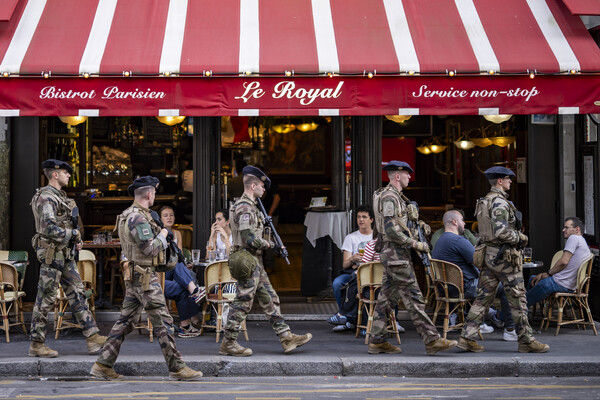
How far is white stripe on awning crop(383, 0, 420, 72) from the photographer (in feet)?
31.6

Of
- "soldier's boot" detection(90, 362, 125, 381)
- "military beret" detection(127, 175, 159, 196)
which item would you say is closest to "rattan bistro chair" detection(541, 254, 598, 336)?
"military beret" detection(127, 175, 159, 196)

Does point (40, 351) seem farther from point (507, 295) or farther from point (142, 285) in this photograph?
point (507, 295)

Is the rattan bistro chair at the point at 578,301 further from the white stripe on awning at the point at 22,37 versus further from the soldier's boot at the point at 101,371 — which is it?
the white stripe on awning at the point at 22,37

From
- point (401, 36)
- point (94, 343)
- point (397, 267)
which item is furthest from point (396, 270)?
point (94, 343)

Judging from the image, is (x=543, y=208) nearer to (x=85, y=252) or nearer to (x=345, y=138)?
(x=345, y=138)

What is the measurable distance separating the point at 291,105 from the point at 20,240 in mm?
4110

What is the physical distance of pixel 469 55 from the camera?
32.1 feet

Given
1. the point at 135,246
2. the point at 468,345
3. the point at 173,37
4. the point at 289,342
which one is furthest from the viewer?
the point at 173,37

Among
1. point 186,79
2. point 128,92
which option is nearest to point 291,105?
point 186,79

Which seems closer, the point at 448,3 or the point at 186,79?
the point at 186,79

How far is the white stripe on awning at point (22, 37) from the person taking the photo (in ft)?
31.0

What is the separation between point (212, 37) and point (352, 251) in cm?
304

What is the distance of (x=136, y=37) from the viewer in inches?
394

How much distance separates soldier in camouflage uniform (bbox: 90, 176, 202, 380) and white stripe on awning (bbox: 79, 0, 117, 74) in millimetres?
2350
